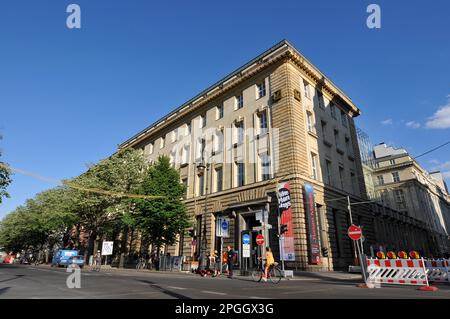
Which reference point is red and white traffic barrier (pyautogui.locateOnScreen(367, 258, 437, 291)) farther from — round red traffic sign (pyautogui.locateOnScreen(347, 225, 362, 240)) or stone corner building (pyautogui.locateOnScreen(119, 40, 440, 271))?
stone corner building (pyautogui.locateOnScreen(119, 40, 440, 271))

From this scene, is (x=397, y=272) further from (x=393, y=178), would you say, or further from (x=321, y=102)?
(x=393, y=178)

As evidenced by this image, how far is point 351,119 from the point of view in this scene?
35.0 m

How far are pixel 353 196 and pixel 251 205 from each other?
1177 cm

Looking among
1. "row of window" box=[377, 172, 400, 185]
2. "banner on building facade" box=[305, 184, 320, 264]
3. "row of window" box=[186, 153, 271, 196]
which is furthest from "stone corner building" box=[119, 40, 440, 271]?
"row of window" box=[377, 172, 400, 185]

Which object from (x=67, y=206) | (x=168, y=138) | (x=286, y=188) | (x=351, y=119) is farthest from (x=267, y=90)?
(x=67, y=206)

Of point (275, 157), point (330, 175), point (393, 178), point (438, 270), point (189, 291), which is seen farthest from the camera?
point (393, 178)

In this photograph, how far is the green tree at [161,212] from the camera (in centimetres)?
2627

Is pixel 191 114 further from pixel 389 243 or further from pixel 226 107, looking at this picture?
pixel 389 243

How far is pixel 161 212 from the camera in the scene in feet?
85.3

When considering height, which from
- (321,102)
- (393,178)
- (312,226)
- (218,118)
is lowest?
(312,226)

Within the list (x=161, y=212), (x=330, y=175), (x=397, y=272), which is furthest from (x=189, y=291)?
(x=330, y=175)

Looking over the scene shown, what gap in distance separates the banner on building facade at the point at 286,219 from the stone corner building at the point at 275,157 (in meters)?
0.36

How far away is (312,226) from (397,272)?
8.53 metres

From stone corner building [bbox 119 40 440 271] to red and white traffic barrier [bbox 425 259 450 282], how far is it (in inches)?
276
